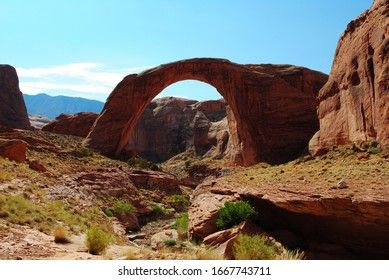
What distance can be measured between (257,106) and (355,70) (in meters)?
13.6

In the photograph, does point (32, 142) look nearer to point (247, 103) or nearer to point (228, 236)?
point (247, 103)

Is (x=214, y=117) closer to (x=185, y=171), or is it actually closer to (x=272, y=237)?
(x=185, y=171)

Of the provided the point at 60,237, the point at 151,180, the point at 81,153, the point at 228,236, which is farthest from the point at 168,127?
the point at 60,237

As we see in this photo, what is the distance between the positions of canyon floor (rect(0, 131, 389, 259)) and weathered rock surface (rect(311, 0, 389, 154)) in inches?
41.8

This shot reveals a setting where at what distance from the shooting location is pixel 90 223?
567 inches

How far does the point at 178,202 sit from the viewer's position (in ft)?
85.9

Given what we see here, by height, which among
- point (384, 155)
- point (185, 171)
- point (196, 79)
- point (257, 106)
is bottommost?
point (185, 171)

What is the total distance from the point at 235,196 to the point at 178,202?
39.9ft

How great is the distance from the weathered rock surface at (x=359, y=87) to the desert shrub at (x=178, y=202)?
10493 millimetres

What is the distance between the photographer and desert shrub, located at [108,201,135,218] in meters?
19.4

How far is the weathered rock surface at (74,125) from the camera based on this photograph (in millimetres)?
46188

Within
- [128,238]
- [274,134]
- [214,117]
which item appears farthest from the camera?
[214,117]
